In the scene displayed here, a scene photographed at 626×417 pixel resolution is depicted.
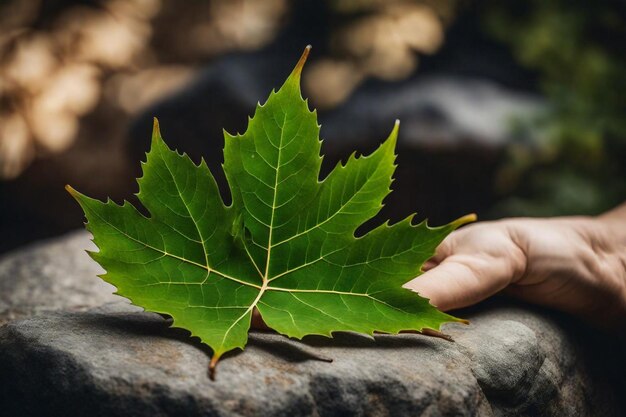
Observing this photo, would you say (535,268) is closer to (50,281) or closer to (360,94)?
(50,281)

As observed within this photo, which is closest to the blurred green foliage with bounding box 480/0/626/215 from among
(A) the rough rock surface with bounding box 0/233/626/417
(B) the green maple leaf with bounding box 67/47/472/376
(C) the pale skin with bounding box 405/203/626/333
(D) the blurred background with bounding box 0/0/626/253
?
(D) the blurred background with bounding box 0/0/626/253

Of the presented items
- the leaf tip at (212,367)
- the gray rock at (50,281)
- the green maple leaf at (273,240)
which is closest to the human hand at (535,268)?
the green maple leaf at (273,240)

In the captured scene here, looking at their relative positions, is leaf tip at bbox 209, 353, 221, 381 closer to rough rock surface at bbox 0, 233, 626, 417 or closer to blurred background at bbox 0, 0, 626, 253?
rough rock surface at bbox 0, 233, 626, 417

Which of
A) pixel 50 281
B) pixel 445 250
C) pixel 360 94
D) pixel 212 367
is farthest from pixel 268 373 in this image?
pixel 360 94

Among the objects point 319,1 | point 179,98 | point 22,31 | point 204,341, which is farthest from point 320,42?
point 204,341

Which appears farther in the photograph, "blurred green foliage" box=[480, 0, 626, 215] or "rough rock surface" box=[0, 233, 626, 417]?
"blurred green foliage" box=[480, 0, 626, 215]

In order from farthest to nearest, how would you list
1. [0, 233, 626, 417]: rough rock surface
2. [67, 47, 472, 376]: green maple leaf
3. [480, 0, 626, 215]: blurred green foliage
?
[480, 0, 626, 215]: blurred green foliage, [67, 47, 472, 376]: green maple leaf, [0, 233, 626, 417]: rough rock surface

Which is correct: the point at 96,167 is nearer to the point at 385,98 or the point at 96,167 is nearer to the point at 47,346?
the point at 385,98
